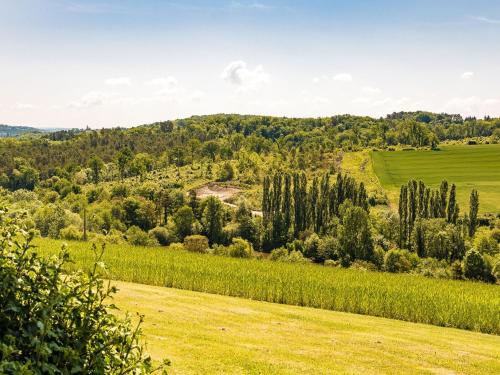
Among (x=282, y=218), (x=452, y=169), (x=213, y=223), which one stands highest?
(x=452, y=169)

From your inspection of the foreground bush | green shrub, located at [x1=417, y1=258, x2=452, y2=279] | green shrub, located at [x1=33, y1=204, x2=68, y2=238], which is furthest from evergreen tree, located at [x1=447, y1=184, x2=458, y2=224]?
the foreground bush

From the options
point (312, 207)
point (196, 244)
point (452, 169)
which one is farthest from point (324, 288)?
point (452, 169)

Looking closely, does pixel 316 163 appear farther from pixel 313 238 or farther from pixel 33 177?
pixel 33 177

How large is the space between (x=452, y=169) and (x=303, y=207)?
69262 mm

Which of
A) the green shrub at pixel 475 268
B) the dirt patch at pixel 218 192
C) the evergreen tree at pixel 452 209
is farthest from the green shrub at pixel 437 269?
the dirt patch at pixel 218 192

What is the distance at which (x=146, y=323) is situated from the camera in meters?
16.4

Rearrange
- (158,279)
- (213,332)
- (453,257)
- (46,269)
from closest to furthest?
(46,269)
(213,332)
(158,279)
(453,257)

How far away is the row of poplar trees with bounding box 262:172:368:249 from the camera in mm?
95188

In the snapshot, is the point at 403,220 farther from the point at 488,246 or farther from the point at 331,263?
the point at 331,263

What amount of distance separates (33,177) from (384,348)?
16824 centimetres

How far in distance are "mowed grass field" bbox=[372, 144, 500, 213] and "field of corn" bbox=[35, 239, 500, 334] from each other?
81787 millimetres

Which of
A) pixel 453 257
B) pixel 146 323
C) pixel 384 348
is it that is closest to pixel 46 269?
pixel 146 323

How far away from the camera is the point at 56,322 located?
16.1ft

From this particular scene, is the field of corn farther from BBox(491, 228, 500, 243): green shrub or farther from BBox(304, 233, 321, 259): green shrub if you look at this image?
BBox(491, 228, 500, 243): green shrub
